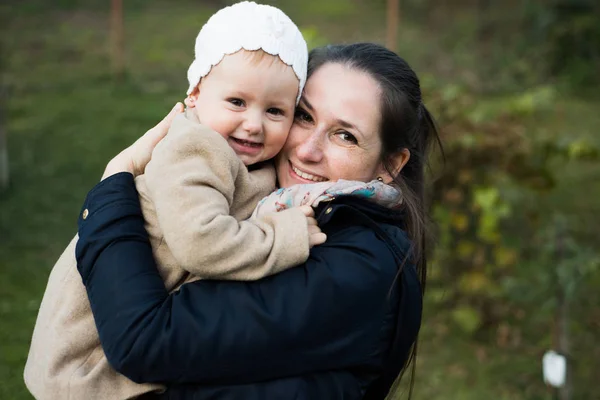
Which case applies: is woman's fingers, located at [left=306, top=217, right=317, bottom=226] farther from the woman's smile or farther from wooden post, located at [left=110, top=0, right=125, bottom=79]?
wooden post, located at [left=110, top=0, right=125, bottom=79]

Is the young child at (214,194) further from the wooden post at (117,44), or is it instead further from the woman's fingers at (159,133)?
the wooden post at (117,44)

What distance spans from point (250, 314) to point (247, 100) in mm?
572

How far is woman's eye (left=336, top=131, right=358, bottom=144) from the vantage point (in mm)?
2219

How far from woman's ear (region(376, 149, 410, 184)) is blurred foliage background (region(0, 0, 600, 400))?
1.18 meters

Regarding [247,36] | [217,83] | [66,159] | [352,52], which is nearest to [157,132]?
[217,83]

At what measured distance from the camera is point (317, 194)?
6.66 ft

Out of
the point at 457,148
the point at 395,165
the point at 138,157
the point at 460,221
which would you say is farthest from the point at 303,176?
the point at 460,221

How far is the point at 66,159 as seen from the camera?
7441 millimetres

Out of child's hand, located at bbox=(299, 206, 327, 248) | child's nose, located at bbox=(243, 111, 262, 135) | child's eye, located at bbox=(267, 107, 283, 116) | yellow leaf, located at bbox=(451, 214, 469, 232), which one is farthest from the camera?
yellow leaf, located at bbox=(451, 214, 469, 232)

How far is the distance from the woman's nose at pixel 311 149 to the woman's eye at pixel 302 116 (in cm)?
6

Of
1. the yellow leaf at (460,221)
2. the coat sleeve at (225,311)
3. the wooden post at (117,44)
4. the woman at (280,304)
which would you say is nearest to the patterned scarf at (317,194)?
the woman at (280,304)

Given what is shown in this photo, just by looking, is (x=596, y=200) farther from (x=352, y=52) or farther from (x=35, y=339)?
(x=35, y=339)

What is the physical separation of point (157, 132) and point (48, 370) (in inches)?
24.8

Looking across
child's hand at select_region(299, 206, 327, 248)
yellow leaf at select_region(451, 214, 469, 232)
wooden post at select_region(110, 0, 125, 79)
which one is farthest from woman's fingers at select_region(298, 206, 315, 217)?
wooden post at select_region(110, 0, 125, 79)
